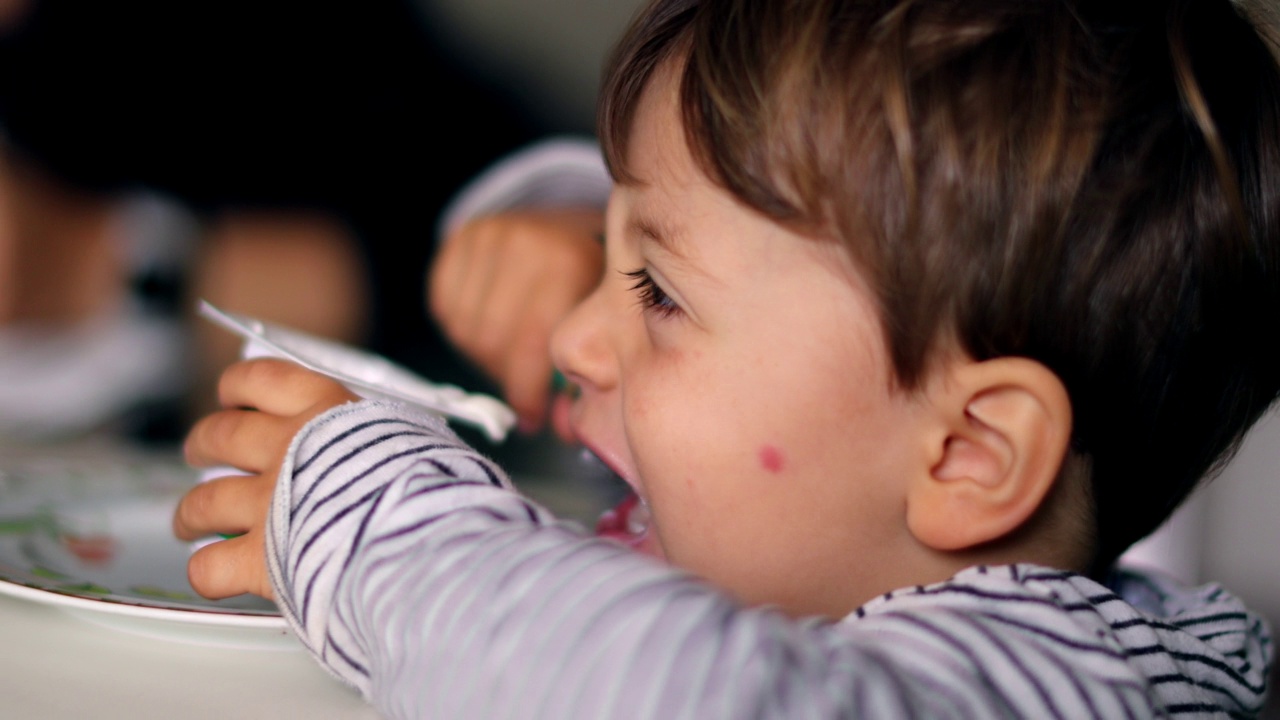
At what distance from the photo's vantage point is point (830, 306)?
53 centimetres

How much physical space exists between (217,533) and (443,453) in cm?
19

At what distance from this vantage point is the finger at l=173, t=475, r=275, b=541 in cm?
59

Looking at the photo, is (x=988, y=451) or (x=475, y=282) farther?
(x=475, y=282)

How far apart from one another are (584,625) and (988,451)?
0.80ft

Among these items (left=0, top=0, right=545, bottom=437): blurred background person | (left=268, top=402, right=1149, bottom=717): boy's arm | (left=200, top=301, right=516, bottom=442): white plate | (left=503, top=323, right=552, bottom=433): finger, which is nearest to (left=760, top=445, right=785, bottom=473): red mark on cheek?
(left=268, top=402, right=1149, bottom=717): boy's arm

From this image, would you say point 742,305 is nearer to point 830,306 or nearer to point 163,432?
point 830,306

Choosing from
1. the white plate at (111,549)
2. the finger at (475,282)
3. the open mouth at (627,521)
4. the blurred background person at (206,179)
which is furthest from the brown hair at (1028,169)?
the blurred background person at (206,179)

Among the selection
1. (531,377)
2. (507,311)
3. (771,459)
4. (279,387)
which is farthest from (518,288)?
(771,459)

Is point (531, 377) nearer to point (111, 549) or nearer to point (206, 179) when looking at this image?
point (111, 549)

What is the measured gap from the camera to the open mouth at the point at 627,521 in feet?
2.35

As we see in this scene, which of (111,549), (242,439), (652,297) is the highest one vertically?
(652,297)

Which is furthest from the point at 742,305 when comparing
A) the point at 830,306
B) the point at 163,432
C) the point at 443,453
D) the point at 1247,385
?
the point at 163,432

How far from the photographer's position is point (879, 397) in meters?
0.54

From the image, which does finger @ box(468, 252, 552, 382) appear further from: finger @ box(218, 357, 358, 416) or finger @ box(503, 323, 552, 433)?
finger @ box(218, 357, 358, 416)
